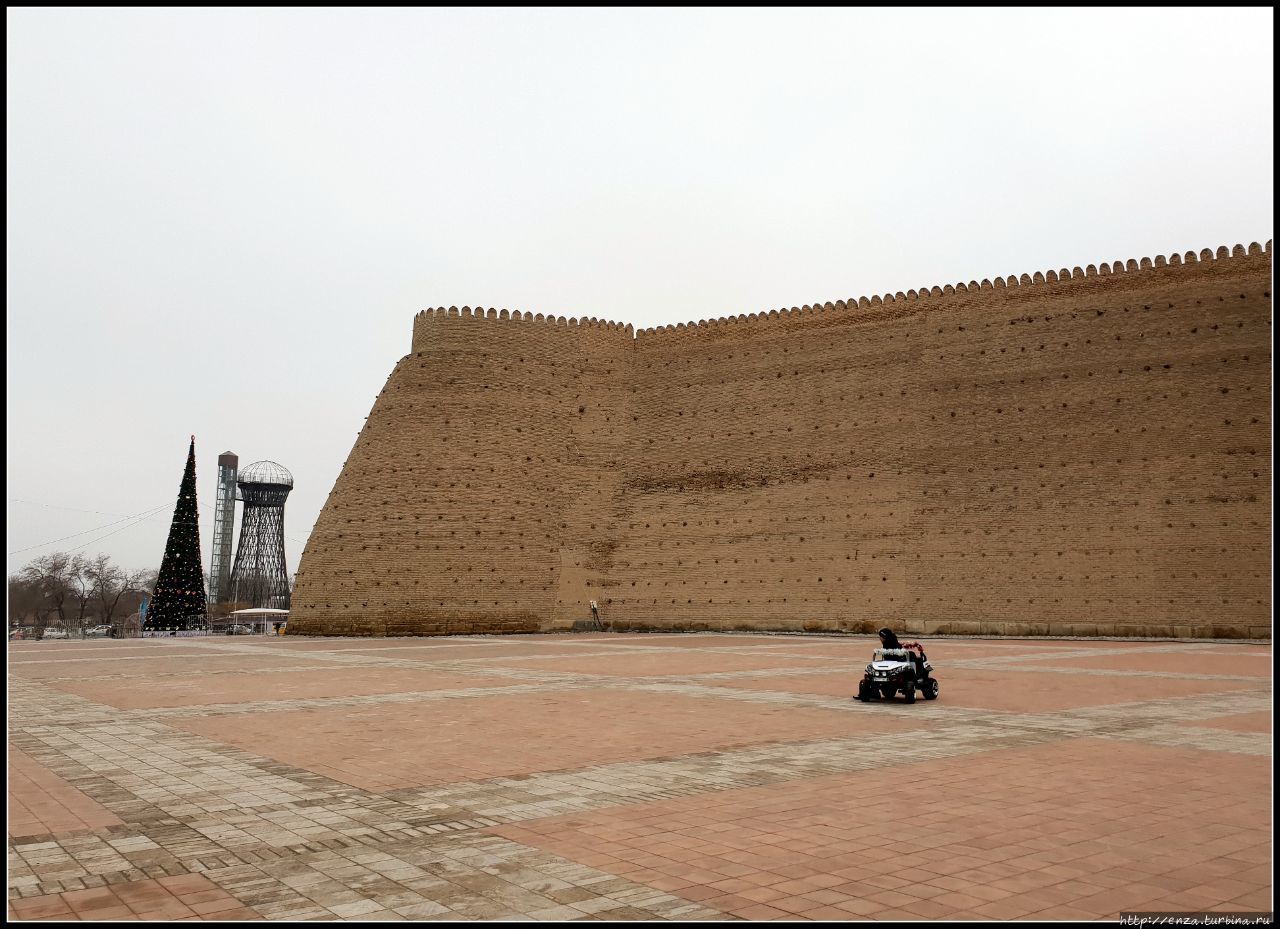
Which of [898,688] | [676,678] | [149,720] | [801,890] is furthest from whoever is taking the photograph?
[676,678]

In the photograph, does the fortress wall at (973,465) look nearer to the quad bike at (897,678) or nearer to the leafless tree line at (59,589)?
the quad bike at (897,678)

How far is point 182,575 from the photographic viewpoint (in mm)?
38781

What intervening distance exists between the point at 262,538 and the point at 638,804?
72.7 m

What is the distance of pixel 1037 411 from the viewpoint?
2755 centimetres

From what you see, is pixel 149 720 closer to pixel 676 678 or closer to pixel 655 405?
pixel 676 678

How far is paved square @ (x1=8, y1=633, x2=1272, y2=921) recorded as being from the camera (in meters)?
3.94

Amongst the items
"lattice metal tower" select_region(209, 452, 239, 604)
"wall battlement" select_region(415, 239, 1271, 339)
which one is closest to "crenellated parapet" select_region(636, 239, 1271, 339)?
"wall battlement" select_region(415, 239, 1271, 339)

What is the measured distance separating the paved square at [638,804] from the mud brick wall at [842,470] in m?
14.3

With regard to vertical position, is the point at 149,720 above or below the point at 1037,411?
below

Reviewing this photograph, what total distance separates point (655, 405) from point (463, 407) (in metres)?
6.63

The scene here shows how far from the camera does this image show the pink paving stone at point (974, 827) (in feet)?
12.9

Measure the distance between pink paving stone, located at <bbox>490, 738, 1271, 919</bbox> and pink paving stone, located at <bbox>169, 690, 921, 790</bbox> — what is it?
1.62 m

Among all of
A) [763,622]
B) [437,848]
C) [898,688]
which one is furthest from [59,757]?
[763,622]

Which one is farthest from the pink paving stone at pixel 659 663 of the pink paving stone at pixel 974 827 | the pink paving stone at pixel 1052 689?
the pink paving stone at pixel 974 827
